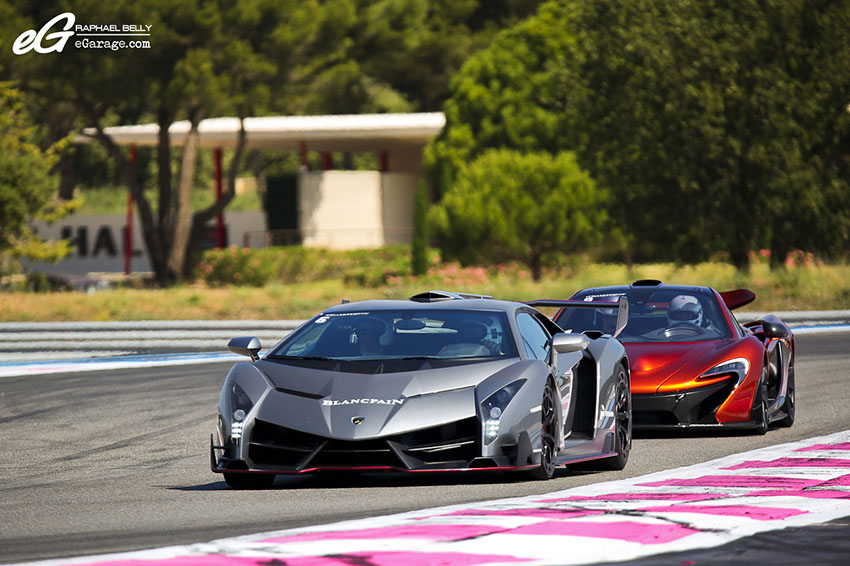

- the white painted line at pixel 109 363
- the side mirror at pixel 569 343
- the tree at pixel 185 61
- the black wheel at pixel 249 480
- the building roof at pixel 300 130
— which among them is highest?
the tree at pixel 185 61

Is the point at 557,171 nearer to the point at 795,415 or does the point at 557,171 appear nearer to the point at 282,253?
the point at 282,253

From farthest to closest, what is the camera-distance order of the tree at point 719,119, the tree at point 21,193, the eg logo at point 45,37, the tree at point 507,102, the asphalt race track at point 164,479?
1. the tree at point 507,102
2. the eg logo at point 45,37
3. the tree at point 21,193
4. the tree at point 719,119
5. the asphalt race track at point 164,479

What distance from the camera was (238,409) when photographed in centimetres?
885

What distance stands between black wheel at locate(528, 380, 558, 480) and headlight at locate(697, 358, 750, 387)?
10.7 ft

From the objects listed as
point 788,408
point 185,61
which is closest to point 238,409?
point 788,408

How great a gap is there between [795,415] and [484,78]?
33.6 meters

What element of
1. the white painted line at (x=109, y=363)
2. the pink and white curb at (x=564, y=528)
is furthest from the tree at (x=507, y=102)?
the pink and white curb at (x=564, y=528)

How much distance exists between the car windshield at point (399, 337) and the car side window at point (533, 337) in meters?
0.16

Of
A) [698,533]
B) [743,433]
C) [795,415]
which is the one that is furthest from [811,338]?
[698,533]

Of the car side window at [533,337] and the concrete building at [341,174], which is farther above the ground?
the concrete building at [341,174]

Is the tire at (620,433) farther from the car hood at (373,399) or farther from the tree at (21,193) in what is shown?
the tree at (21,193)

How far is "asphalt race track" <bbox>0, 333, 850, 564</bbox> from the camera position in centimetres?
723

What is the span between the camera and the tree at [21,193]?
3412cm

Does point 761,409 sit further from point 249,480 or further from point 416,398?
point 249,480
